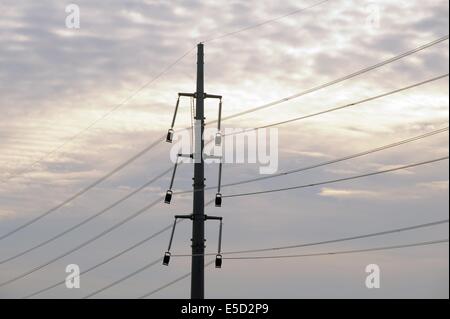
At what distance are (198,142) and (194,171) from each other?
1.76m

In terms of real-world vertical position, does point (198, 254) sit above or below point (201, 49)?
below

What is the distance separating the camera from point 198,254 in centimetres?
4912
